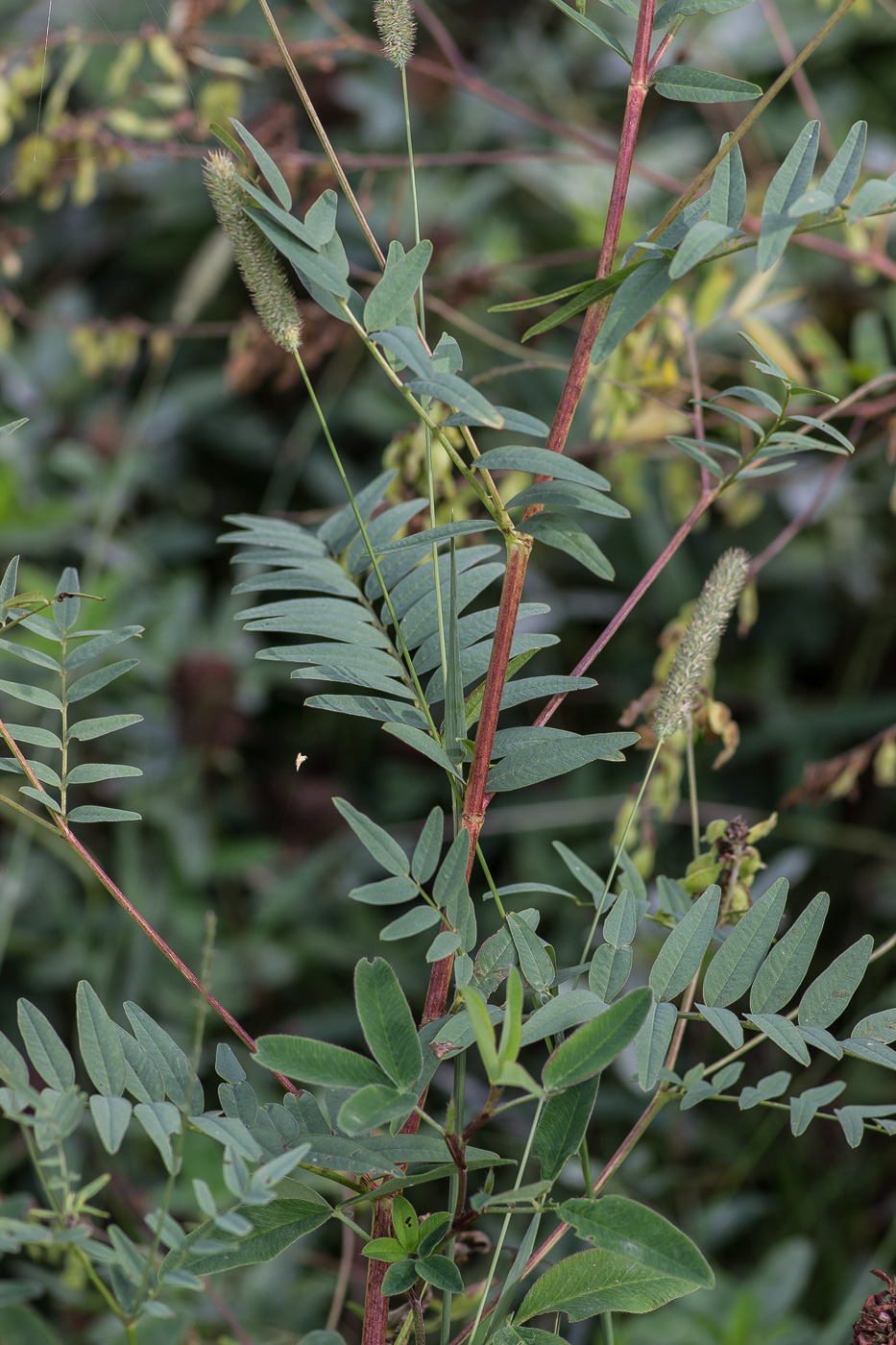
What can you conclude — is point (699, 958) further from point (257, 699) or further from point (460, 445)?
point (257, 699)

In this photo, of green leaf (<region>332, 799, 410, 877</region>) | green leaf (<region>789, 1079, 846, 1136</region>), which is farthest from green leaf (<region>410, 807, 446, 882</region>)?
green leaf (<region>789, 1079, 846, 1136</region>)

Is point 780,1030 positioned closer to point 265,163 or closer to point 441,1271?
point 441,1271

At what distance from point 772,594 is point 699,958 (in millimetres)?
894

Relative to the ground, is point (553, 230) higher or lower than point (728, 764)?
higher

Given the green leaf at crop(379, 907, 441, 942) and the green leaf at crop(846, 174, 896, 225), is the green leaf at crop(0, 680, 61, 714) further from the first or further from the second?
the green leaf at crop(846, 174, 896, 225)

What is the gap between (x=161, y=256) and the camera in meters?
1.28

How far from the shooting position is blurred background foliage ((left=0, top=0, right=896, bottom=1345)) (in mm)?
798

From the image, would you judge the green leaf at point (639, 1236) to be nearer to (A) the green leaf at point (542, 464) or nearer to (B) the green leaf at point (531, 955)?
(B) the green leaf at point (531, 955)

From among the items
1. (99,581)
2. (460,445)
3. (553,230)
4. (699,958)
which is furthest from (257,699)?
(699,958)

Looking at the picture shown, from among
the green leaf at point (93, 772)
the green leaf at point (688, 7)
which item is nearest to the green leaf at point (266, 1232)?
the green leaf at point (93, 772)

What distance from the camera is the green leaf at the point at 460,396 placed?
0.27 metres

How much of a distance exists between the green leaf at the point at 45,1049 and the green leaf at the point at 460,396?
184 millimetres

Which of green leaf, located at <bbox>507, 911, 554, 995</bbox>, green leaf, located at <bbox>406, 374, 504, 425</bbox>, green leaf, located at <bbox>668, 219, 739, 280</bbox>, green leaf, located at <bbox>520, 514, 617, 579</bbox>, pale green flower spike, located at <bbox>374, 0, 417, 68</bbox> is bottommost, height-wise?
green leaf, located at <bbox>507, 911, 554, 995</bbox>

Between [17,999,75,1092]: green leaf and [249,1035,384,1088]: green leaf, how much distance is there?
0.06 m
